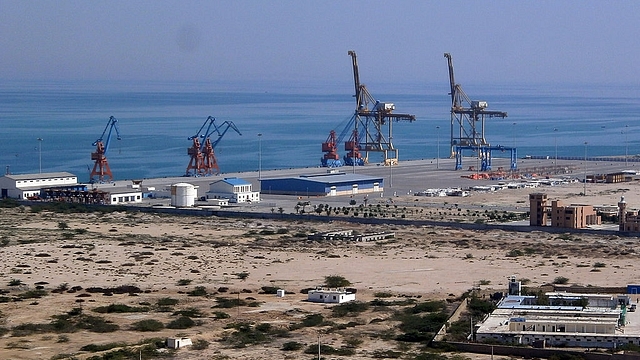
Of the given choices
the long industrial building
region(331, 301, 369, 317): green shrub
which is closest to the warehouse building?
region(331, 301, 369, 317): green shrub

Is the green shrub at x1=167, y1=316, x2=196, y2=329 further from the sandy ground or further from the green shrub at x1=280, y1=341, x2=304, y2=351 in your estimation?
the green shrub at x1=280, y1=341, x2=304, y2=351

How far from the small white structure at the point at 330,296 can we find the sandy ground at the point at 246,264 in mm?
370

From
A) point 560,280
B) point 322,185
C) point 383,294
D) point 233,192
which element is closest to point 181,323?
point 383,294

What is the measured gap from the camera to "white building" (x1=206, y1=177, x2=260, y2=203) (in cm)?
5044

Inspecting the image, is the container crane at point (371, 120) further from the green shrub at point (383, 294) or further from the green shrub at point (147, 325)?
the green shrub at point (147, 325)

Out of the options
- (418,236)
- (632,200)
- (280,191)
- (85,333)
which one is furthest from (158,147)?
(85,333)

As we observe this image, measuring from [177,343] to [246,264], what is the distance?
438 inches

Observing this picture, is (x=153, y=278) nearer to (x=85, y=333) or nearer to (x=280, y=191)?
(x=85, y=333)

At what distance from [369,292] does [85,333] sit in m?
7.39

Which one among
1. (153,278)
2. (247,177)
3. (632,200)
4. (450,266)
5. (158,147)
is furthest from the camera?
(158,147)

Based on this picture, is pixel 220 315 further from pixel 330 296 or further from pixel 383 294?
pixel 383 294

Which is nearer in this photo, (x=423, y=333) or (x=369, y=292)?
(x=423, y=333)

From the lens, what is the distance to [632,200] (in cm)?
5106

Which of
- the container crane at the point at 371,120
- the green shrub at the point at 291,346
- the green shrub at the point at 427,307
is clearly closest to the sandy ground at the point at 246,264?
the green shrub at the point at 291,346
